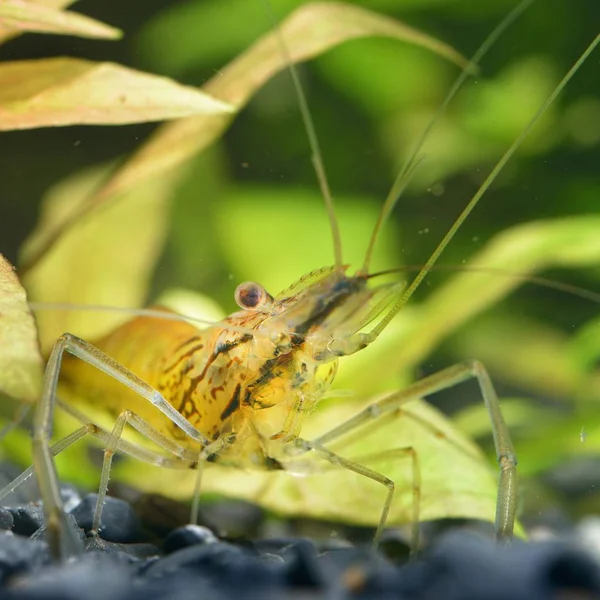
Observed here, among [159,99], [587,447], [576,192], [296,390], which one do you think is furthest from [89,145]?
[587,447]

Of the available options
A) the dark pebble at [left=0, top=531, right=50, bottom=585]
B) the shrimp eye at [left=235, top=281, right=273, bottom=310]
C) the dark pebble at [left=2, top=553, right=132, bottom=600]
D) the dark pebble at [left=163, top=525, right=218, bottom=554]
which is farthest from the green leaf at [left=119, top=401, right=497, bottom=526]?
the dark pebble at [left=2, top=553, right=132, bottom=600]

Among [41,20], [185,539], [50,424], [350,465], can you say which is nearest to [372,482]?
[350,465]

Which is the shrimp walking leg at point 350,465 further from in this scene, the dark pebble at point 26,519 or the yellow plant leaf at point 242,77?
the yellow plant leaf at point 242,77

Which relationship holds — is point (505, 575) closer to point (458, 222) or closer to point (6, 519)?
point (458, 222)

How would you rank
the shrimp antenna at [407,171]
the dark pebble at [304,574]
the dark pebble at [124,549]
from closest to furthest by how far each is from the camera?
1. the dark pebble at [304,574]
2. the dark pebble at [124,549]
3. the shrimp antenna at [407,171]

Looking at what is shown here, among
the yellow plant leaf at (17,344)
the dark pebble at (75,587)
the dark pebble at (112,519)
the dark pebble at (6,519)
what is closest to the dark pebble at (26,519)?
the dark pebble at (6,519)

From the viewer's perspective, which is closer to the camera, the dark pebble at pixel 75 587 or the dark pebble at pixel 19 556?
the dark pebble at pixel 75 587

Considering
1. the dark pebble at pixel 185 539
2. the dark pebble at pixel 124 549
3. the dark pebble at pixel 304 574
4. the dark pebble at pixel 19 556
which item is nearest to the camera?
the dark pebble at pixel 304 574
